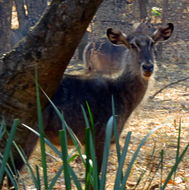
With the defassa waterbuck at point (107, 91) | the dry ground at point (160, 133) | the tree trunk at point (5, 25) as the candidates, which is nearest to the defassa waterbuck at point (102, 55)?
the dry ground at point (160, 133)

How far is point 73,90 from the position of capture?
5.95 meters

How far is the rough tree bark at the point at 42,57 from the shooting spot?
13.8 ft

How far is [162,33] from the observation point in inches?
280

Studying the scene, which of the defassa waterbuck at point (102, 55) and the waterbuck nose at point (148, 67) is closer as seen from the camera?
the waterbuck nose at point (148, 67)

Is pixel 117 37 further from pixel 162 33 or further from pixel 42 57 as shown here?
pixel 42 57

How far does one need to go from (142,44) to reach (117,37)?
1.45 ft

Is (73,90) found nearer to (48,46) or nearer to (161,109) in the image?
(48,46)

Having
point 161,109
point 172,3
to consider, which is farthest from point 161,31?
point 172,3

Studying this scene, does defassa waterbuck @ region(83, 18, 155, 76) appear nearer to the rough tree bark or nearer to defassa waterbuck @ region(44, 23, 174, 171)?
defassa waterbuck @ region(44, 23, 174, 171)

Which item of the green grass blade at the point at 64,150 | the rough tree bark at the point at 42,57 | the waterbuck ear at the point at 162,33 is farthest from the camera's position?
the waterbuck ear at the point at 162,33

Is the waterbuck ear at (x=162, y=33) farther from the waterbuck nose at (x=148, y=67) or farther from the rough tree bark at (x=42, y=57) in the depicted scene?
the rough tree bark at (x=42, y=57)

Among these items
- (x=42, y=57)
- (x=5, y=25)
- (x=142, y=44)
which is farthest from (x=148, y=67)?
(x=5, y=25)

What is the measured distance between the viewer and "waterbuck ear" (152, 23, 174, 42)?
7.05 m

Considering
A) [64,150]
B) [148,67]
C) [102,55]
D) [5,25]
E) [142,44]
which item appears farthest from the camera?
[5,25]
